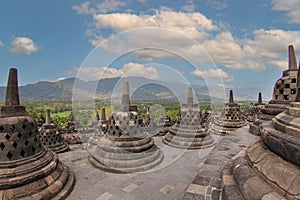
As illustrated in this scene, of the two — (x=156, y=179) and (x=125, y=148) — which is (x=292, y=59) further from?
(x=125, y=148)

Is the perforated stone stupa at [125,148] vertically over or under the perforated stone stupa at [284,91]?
under

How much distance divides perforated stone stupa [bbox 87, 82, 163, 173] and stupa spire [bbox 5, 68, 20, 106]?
3.31m

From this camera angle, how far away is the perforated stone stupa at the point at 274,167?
6.25 ft

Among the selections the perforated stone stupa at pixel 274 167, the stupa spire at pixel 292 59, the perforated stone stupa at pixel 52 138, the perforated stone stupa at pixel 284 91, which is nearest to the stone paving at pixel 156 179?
the perforated stone stupa at pixel 274 167

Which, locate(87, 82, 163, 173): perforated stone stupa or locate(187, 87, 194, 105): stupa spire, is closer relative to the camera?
locate(87, 82, 163, 173): perforated stone stupa

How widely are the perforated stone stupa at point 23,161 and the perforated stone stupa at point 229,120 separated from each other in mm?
12027

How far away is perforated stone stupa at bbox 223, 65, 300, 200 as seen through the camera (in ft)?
6.25

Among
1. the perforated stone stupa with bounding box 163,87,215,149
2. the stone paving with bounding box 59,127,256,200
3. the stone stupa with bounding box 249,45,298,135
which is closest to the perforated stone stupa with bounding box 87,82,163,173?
the stone paving with bounding box 59,127,256,200

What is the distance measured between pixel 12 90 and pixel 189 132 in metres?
8.08

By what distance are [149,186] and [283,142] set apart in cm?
432

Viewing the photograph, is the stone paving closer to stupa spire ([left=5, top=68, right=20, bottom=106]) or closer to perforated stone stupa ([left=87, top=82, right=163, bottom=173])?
perforated stone stupa ([left=87, top=82, right=163, bottom=173])

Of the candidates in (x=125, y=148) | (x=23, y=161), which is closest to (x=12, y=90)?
Answer: (x=23, y=161)

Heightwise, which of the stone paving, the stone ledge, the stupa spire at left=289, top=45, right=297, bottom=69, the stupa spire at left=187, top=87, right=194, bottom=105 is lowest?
the stone paving

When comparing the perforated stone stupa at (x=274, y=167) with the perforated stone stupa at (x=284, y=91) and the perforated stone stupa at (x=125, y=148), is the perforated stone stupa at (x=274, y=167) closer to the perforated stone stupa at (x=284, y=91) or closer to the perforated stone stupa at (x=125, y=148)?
the perforated stone stupa at (x=125, y=148)
